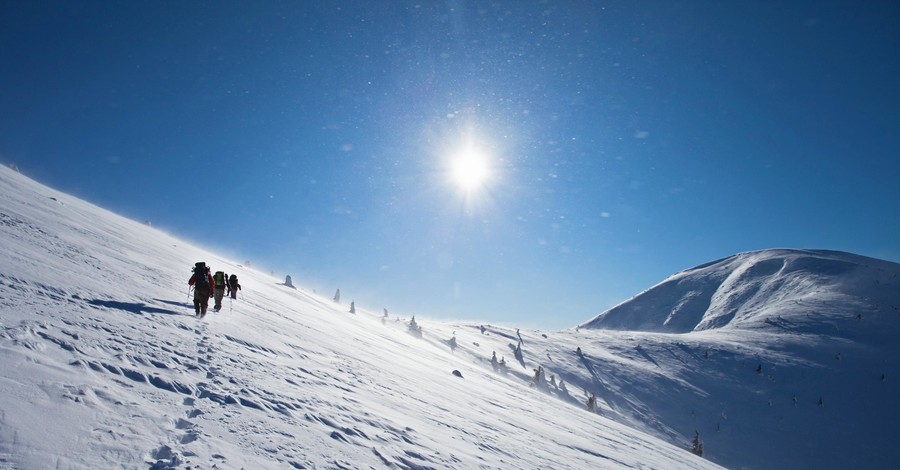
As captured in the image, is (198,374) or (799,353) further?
(799,353)

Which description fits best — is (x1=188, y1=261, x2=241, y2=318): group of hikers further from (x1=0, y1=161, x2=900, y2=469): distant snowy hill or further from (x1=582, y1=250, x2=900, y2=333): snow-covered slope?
(x1=582, y1=250, x2=900, y2=333): snow-covered slope

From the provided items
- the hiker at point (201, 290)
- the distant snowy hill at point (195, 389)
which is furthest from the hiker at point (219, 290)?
the hiker at point (201, 290)

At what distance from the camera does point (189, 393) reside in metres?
5.46

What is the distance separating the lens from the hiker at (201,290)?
11086 millimetres

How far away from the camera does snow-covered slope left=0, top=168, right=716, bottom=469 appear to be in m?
3.88

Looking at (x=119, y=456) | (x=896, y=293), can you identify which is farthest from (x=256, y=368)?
(x=896, y=293)

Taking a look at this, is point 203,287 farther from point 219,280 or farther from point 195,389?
point 195,389

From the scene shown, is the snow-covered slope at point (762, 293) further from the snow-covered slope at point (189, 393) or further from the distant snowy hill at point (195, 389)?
the snow-covered slope at point (189, 393)

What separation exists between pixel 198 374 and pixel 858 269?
184145 millimetres

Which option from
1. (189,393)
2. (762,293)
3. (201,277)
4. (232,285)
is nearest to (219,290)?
(201,277)

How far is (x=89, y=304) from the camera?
744cm

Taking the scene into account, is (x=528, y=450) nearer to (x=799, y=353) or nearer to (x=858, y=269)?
(x=799, y=353)

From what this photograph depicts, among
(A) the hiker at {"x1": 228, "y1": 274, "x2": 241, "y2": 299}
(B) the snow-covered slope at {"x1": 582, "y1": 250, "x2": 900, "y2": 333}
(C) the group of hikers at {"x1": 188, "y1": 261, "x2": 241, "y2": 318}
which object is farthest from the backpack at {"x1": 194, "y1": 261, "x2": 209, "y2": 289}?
(B) the snow-covered slope at {"x1": 582, "y1": 250, "x2": 900, "y2": 333}

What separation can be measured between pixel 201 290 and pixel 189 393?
682 centimetres
